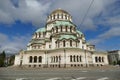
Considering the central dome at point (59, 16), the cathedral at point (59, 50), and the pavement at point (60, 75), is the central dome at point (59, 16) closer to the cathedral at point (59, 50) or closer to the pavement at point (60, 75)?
the cathedral at point (59, 50)

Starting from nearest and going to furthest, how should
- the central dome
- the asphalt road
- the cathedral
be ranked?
the asphalt road, the cathedral, the central dome

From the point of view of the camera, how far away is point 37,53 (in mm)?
48125

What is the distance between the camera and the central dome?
184 feet

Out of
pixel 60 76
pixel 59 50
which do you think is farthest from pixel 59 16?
pixel 60 76

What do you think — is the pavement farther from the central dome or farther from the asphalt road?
the central dome

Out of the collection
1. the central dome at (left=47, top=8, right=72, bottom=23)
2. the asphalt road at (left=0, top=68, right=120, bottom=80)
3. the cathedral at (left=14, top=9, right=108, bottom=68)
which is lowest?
the asphalt road at (left=0, top=68, right=120, bottom=80)

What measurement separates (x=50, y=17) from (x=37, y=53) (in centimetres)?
1738

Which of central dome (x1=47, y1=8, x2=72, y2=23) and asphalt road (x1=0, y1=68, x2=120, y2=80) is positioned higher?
central dome (x1=47, y1=8, x2=72, y2=23)

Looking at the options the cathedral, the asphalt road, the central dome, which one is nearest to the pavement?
the asphalt road

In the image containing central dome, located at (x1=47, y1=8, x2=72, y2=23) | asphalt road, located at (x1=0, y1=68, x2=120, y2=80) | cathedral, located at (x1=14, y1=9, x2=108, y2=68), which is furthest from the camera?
central dome, located at (x1=47, y1=8, x2=72, y2=23)

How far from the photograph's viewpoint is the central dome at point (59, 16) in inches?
2209

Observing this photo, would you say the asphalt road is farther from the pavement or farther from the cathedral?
the cathedral

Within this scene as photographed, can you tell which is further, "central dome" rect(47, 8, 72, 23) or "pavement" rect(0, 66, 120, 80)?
"central dome" rect(47, 8, 72, 23)

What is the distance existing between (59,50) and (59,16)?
17.8 m
